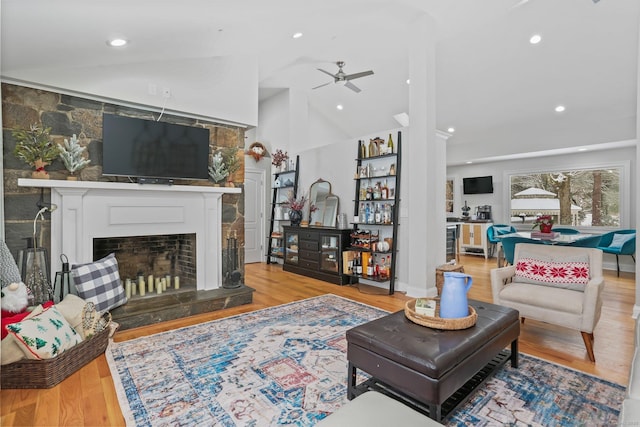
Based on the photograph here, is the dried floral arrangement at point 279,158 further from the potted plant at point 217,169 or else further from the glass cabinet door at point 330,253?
the potted plant at point 217,169

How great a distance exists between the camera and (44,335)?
86.7 inches

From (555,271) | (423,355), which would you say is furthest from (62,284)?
(555,271)

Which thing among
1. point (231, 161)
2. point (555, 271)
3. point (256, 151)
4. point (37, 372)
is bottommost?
point (37, 372)

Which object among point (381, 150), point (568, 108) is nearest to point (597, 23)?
point (568, 108)

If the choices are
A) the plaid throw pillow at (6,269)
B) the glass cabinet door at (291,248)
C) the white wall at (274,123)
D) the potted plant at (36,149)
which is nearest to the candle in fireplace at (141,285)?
the plaid throw pillow at (6,269)

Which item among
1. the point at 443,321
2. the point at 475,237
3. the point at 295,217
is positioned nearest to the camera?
the point at 443,321

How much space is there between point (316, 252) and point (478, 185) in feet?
16.8

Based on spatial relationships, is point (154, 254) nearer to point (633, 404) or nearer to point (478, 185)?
point (633, 404)

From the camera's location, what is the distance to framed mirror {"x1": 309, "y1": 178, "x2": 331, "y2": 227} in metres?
5.83

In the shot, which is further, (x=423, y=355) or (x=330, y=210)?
(x=330, y=210)

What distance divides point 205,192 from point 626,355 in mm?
4215

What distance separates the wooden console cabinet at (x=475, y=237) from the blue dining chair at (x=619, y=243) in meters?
2.27

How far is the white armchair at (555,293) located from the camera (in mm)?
2561

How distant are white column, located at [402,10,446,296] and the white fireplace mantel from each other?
232cm
